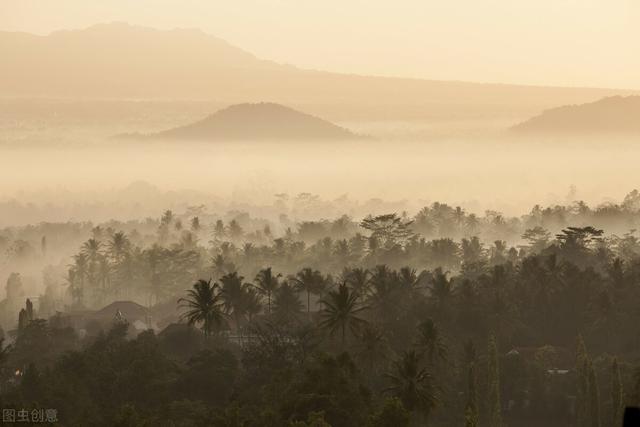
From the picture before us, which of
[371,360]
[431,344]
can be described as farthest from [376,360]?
[431,344]

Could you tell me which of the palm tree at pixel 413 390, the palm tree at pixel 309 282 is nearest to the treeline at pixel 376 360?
the palm tree at pixel 413 390

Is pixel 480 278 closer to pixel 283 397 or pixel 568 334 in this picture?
pixel 568 334

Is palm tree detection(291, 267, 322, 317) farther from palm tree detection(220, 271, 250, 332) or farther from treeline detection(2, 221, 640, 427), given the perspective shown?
palm tree detection(220, 271, 250, 332)

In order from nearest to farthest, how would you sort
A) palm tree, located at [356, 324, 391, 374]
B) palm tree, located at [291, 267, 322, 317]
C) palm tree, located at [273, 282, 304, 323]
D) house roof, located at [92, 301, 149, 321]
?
palm tree, located at [356, 324, 391, 374]
palm tree, located at [291, 267, 322, 317]
palm tree, located at [273, 282, 304, 323]
house roof, located at [92, 301, 149, 321]

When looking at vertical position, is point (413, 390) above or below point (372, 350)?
below

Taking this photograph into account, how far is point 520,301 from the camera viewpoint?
14288 centimetres

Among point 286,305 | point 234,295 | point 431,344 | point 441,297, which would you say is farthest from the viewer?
point 286,305

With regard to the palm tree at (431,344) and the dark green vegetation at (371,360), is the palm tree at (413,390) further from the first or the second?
the palm tree at (431,344)

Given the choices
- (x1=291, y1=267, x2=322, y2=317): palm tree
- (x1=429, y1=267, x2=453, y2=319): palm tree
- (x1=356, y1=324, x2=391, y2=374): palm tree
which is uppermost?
(x1=291, y1=267, x2=322, y2=317): palm tree

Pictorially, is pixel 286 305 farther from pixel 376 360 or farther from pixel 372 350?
pixel 372 350

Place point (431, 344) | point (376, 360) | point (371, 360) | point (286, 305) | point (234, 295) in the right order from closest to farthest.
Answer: point (371, 360) < point (431, 344) < point (376, 360) < point (234, 295) < point (286, 305)

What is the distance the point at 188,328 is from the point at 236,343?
655 cm

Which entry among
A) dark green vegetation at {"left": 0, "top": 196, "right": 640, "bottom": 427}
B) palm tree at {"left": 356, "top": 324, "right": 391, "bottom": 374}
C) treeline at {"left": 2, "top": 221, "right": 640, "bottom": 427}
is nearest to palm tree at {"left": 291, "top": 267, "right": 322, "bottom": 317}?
treeline at {"left": 2, "top": 221, "right": 640, "bottom": 427}

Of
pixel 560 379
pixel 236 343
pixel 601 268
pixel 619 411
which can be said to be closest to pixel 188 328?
pixel 236 343
